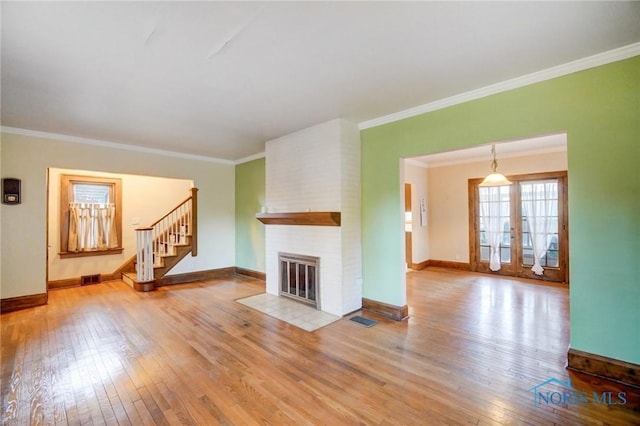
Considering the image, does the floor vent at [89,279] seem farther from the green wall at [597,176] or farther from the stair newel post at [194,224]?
the green wall at [597,176]

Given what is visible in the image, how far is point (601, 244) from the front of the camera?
2467 mm

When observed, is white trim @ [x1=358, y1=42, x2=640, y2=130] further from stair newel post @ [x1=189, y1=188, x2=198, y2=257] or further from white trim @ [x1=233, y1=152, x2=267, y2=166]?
stair newel post @ [x1=189, y1=188, x2=198, y2=257]

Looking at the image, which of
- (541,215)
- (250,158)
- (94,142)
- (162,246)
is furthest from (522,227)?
(94,142)

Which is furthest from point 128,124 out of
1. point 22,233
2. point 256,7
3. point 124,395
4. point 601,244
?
point 601,244

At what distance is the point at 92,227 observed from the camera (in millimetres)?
6062

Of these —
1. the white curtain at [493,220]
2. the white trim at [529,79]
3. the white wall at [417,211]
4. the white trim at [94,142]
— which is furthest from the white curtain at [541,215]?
the white trim at [94,142]

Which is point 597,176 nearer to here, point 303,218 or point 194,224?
point 303,218

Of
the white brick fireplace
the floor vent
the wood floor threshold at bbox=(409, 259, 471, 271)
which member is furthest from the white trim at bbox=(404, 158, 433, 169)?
the floor vent

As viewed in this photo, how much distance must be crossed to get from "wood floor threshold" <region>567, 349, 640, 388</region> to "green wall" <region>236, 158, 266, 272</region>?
16.6 feet

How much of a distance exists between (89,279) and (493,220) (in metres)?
9.28

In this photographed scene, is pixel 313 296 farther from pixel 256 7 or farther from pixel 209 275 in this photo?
pixel 256 7

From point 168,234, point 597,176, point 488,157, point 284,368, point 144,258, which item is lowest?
point 284,368

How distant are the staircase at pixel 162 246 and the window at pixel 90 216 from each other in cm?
74

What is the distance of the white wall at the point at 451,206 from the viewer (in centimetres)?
694
